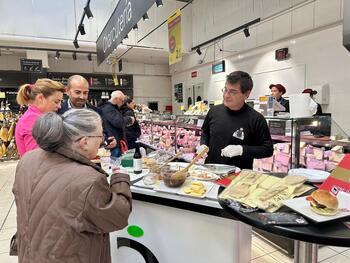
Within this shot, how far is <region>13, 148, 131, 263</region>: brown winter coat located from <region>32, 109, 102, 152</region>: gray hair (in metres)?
0.05

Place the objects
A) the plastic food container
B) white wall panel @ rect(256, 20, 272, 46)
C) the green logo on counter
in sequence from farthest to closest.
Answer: white wall panel @ rect(256, 20, 272, 46)
the green logo on counter
the plastic food container

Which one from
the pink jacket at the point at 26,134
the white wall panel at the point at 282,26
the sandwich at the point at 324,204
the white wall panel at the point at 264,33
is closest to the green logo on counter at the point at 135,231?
the pink jacket at the point at 26,134

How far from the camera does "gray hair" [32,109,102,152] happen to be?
126cm

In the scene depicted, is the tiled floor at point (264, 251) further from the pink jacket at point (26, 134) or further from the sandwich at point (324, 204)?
the sandwich at point (324, 204)

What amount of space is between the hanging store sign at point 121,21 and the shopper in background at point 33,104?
108cm

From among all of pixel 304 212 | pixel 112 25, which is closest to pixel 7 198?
pixel 112 25

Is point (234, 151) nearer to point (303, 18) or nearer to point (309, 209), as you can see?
point (309, 209)

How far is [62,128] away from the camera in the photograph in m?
1.29

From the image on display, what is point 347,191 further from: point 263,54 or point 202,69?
Result: point 202,69

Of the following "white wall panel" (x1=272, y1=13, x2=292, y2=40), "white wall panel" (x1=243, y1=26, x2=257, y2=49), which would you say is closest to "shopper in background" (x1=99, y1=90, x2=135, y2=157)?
"white wall panel" (x1=272, y1=13, x2=292, y2=40)

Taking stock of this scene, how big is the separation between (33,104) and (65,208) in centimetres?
140

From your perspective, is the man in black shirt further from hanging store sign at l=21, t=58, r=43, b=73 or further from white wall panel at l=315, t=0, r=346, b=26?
hanging store sign at l=21, t=58, r=43, b=73

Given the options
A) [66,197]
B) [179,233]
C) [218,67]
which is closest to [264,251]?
[179,233]

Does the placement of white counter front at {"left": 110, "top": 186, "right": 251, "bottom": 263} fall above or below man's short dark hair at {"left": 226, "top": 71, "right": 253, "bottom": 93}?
below
